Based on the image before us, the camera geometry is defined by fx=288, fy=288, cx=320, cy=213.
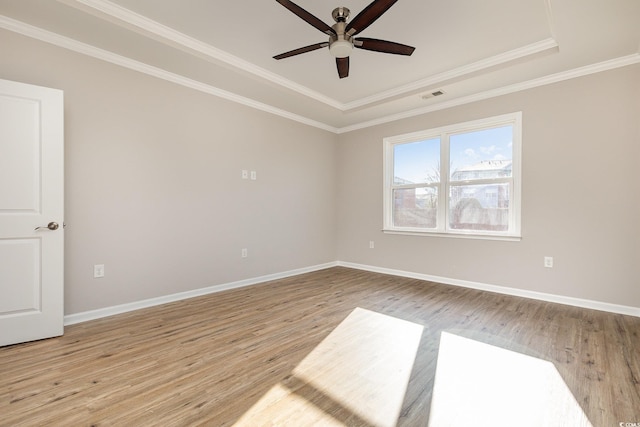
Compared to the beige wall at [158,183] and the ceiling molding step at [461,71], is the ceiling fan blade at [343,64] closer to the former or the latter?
the ceiling molding step at [461,71]

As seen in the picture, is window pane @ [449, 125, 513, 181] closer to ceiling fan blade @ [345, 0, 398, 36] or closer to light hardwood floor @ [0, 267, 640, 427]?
light hardwood floor @ [0, 267, 640, 427]

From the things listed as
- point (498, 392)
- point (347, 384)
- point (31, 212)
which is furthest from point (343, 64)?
point (31, 212)

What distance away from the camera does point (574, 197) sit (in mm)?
3258

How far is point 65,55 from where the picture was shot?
2.68m

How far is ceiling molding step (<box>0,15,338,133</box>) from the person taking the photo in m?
2.46

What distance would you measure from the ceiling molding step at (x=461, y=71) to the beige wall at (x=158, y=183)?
137 cm

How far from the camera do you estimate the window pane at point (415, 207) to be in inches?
177

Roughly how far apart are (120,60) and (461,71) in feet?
12.3

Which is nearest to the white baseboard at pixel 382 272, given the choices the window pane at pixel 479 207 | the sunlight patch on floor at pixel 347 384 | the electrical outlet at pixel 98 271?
the electrical outlet at pixel 98 271

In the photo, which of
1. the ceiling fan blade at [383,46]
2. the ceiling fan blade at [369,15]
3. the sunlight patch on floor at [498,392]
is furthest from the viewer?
the ceiling fan blade at [383,46]

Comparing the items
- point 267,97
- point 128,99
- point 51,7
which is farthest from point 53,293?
point 267,97

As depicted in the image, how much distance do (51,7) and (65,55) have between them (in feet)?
1.72

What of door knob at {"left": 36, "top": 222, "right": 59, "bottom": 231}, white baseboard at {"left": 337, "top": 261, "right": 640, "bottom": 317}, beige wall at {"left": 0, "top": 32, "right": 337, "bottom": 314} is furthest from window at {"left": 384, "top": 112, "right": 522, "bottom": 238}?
door knob at {"left": 36, "top": 222, "right": 59, "bottom": 231}

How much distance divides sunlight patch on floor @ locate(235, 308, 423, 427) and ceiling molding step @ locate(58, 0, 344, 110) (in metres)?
2.99
